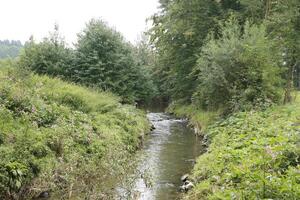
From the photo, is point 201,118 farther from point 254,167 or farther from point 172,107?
point 172,107

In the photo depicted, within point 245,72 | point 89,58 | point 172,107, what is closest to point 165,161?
point 245,72

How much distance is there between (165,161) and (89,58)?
14.2 meters

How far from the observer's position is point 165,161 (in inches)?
515

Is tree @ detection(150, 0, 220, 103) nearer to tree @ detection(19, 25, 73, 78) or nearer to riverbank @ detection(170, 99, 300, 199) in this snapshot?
tree @ detection(19, 25, 73, 78)

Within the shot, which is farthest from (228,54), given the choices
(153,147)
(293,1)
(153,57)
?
Result: (153,57)

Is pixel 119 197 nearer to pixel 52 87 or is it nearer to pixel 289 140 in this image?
pixel 289 140

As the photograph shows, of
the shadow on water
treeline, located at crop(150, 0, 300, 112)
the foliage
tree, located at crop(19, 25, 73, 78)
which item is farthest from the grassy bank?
tree, located at crop(19, 25, 73, 78)

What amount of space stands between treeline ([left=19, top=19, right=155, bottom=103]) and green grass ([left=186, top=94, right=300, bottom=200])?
14.1 meters

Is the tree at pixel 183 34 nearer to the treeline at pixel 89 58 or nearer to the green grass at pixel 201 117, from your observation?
the green grass at pixel 201 117

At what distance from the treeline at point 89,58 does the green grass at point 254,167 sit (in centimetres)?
1406

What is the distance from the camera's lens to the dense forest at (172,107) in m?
8.12

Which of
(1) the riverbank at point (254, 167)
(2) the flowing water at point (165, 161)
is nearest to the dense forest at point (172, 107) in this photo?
(1) the riverbank at point (254, 167)

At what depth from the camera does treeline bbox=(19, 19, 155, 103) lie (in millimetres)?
24266

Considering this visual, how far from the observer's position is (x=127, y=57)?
28.8 meters
